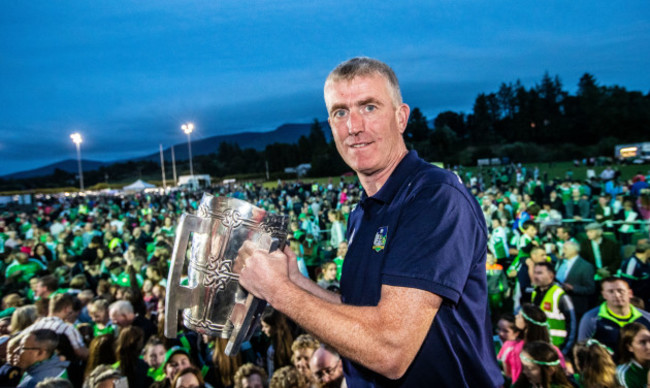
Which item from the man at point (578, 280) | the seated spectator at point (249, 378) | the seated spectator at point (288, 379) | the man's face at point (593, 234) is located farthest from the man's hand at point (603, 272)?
the seated spectator at point (249, 378)

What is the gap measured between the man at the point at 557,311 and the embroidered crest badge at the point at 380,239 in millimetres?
4803

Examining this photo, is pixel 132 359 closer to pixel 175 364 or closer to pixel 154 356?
pixel 154 356

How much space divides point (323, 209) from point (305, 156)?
73.1m

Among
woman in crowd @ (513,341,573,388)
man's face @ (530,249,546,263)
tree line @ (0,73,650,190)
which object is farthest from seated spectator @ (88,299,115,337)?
tree line @ (0,73,650,190)

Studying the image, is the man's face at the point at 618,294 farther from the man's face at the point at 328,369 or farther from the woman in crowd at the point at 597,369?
the man's face at the point at 328,369

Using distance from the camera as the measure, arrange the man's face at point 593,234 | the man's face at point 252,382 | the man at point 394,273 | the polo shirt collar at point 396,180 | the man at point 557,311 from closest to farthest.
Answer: the man at point 394,273 < the polo shirt collar at point 396,180 < the man's face at point 252,382 < the man at point 557,311 < the man's face at point 593,234

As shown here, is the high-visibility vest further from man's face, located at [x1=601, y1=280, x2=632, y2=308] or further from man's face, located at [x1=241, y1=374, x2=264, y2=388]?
man's face, located at [x1=241, y1=374, x2=264, y2=388]

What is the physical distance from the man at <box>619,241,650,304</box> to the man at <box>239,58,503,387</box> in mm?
5877

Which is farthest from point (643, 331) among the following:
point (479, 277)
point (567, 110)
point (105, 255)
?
point (567, 110)

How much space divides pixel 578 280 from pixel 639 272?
2.92 ft

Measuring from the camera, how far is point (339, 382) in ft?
12.0

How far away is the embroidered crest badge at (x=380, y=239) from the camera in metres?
1.50

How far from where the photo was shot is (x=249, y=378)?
12.8 ft

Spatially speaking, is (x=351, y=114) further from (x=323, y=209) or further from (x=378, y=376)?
(x=323, y=209)
